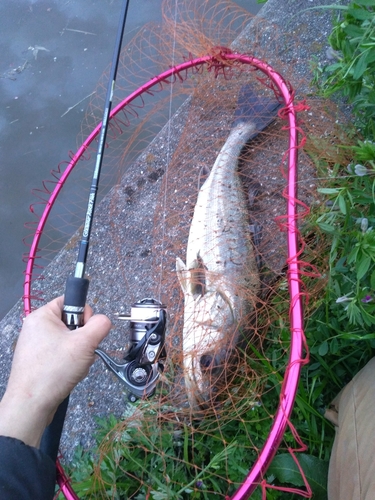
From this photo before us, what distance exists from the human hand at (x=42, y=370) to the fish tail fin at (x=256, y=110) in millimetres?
1910

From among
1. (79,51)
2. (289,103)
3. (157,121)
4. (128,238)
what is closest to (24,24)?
(79,51)

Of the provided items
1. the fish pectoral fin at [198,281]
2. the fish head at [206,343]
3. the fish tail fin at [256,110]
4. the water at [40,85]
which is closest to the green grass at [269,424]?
the fish head at [206,343]

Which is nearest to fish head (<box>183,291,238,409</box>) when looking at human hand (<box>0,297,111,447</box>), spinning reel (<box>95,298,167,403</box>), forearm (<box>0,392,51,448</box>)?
spinning reel (<box>95,298,167,403</box>)

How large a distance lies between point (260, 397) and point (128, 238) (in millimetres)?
1571

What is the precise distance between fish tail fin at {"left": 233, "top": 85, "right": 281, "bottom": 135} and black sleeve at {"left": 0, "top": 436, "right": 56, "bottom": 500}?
2372 millimetres

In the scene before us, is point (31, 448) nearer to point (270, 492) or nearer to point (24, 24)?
point (270, 492)

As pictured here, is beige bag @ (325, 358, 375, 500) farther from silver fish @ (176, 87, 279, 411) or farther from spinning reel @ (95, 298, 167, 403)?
spinning reel @ (95, 298, 167, 403)

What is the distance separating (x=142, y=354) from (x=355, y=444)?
948mm

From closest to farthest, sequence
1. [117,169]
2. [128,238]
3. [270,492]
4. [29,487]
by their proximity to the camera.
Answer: [29,487] → [270,492] → [128,238] → [117,169]

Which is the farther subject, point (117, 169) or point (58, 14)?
point (58, 14)

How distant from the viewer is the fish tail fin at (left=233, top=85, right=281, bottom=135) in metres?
2.89

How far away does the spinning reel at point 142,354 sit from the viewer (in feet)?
5.71

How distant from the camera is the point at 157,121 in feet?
12.0

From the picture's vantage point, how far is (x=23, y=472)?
4.50ft
